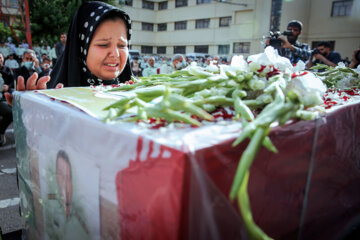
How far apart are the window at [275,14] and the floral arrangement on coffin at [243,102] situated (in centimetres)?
2641

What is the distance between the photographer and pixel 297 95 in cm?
101

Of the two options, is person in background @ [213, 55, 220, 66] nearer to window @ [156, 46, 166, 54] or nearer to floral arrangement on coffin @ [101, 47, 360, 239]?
floral arrangement on coffin @ [101, 47, 360, 239]

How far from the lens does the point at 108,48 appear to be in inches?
76.2

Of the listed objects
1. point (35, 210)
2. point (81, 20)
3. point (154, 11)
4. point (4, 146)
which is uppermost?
point (154, 11)

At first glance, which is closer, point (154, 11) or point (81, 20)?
point (81, 20)

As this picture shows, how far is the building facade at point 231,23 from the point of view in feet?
76.5

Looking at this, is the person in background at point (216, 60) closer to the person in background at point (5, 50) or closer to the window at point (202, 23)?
the person in background at point (5, 50)

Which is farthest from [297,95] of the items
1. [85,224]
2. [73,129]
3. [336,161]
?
[85,224]

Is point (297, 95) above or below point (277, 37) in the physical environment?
below

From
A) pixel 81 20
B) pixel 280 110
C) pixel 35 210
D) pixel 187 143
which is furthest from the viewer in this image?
pixel 81 20

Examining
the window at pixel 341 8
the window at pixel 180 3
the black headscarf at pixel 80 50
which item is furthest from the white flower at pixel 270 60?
the window at pixel 180 3

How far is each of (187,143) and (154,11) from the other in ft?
138

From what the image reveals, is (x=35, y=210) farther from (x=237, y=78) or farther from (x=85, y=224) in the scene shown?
(x=237, y=78)

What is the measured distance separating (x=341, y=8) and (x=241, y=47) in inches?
390
